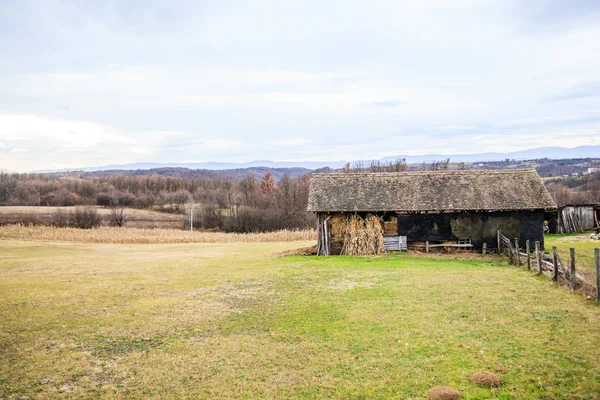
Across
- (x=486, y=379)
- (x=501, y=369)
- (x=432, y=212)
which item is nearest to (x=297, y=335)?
(x=486, y=379)

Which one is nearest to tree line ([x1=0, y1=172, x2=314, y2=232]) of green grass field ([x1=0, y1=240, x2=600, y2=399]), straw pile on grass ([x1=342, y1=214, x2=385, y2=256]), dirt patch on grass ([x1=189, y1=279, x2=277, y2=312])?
straw pile on grass ([x1=342, y1=214, x2=385, y2=256])

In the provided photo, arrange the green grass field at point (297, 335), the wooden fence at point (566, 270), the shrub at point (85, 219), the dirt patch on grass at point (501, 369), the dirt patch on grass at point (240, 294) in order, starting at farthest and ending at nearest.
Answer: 1. the shrub at point (85, 219)
2. the dirt patch on grass at point (240, 294)
3. the wooden fence at point (566, 270)
4. the dirt patch on grass at point (501, 369)
5. the green grass field at point (297, 335)

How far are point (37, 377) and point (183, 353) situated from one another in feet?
11.1

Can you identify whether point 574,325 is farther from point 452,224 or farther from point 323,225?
point 323,225

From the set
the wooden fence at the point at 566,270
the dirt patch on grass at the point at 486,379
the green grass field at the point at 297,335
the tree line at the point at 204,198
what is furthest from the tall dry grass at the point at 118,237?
the dirt patch on grass at the point at 486,379

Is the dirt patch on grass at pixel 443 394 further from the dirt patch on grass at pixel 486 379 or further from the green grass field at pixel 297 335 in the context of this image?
the dirt patch on grass at pixel 486 379

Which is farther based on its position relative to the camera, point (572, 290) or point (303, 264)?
point (303, 264)

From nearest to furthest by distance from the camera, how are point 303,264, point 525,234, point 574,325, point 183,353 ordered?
point 183,353, point 574,325, point 303,264, point 525,234

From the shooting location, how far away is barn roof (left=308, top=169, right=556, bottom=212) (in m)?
29.0

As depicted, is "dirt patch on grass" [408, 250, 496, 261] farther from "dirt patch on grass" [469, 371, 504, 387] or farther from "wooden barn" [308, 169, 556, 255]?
"dirt patch on grass" [469, 371, 504, 387]

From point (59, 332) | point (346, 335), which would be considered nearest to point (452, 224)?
point (346, 335)

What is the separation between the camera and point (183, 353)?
1201 cm

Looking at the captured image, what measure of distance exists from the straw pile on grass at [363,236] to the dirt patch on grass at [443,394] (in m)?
20.0

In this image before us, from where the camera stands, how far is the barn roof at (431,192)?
29.0 m
